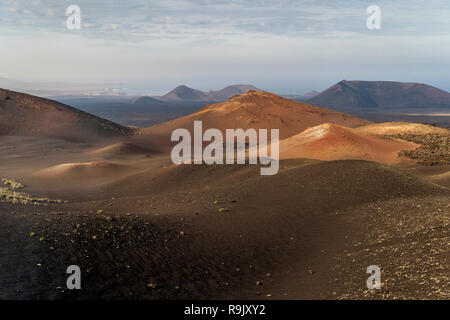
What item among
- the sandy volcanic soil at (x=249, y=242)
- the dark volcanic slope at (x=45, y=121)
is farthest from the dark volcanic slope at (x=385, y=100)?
the sandy volcanic soil at (x=249, y=242)

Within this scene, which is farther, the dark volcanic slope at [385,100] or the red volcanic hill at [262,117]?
the dark volcanic slope at [385,100]

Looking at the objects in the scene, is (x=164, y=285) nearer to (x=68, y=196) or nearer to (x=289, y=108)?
(x=68, y=196)

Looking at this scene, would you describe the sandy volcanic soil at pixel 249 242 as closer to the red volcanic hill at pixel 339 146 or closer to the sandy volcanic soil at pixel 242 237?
the sandy volcanic soil at pixel 242 237

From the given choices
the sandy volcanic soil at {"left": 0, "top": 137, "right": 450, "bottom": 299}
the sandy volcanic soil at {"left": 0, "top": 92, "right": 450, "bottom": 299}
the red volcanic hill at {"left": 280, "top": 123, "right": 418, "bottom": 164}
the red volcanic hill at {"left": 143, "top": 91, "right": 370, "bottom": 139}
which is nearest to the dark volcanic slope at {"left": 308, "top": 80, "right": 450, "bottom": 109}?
the red volcanic hill at {"left": 143, "top": 91, "right": 370, "bottom": 139}

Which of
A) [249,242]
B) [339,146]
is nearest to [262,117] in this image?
[339,146]

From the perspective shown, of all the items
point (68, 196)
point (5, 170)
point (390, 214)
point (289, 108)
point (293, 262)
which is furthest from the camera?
point (289, 108)
